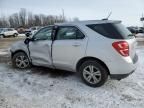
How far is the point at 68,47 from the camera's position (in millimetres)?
5312

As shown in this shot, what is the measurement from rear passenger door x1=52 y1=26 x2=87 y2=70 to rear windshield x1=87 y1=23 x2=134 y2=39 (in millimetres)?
384

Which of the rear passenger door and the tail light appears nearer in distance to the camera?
the tail light

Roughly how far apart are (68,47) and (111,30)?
3.87 ft

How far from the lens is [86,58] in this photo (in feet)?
16.8

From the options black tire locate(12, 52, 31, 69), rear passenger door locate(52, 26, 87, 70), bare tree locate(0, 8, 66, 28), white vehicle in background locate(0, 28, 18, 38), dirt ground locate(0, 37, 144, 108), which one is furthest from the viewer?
bare tree locate(0, 8, 66, 28)

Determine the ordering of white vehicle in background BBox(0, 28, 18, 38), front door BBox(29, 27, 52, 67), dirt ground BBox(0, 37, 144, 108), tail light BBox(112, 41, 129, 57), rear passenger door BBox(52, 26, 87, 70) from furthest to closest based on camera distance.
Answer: white vehicle in background BBox(0, 28, 18, 38)
front door BBox(29, 27, 52, 67)
rear passenger door BBox(52, 26, 87, 70)
tail light BBox(112, 41, 129, 57)
dirt ground BBox(0, 37, 144, 108)

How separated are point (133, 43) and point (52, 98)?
2406 mm

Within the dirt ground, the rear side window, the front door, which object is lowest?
the dirt ground

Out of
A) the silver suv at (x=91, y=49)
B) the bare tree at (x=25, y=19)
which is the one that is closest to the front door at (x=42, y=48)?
the silver suv at (x=91, y=49)

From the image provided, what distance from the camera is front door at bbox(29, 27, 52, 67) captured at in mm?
5824

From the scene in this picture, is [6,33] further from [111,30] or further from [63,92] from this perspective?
[111,30]

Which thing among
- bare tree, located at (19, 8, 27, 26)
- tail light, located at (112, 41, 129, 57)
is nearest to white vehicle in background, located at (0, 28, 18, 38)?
tail light, located at (112, 41, 129, 57)

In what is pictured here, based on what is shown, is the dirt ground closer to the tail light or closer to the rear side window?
the tail light

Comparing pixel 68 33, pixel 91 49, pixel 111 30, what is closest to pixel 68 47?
pixel 68 33
